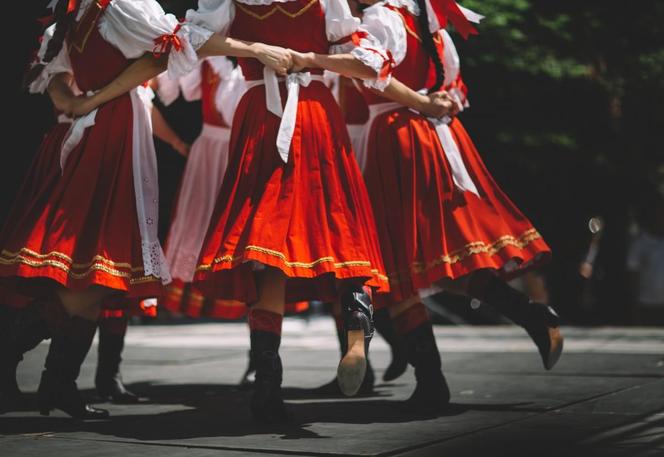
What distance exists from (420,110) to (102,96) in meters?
1.16

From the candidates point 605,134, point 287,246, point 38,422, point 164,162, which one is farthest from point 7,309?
point 605,134

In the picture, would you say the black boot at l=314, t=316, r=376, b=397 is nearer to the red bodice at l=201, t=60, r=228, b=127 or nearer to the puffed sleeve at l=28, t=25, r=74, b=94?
the red bodice at l=201, t=60, r=228, b=127

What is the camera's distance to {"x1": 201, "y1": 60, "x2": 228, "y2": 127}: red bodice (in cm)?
495

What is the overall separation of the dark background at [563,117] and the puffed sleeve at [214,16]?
534cm

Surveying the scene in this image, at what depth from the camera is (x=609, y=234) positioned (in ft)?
36.6

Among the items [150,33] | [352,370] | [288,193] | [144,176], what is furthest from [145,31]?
[352,370]

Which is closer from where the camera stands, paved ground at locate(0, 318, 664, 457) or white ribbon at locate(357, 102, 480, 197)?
paved ground at locate(0, 318, 664, 457)

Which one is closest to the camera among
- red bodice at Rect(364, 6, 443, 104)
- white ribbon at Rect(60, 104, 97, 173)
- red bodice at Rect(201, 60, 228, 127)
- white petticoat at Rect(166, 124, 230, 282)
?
white ribbon at Rect(60, 104, 97, 173)

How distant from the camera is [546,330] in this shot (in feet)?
12.1

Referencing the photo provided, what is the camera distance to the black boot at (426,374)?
3.64 m

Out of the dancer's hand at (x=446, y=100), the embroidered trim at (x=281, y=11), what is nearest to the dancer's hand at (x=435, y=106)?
the dancer's hand at (x=446, y=100)

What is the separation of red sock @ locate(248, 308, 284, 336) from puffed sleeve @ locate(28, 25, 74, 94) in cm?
118

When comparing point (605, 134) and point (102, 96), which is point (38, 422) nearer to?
point (102, 96)

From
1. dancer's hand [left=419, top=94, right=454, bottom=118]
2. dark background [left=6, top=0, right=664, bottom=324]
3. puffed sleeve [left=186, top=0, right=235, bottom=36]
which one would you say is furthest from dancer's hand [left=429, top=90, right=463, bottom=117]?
dark background [left=6, top=0, right=664, bottom=324]
